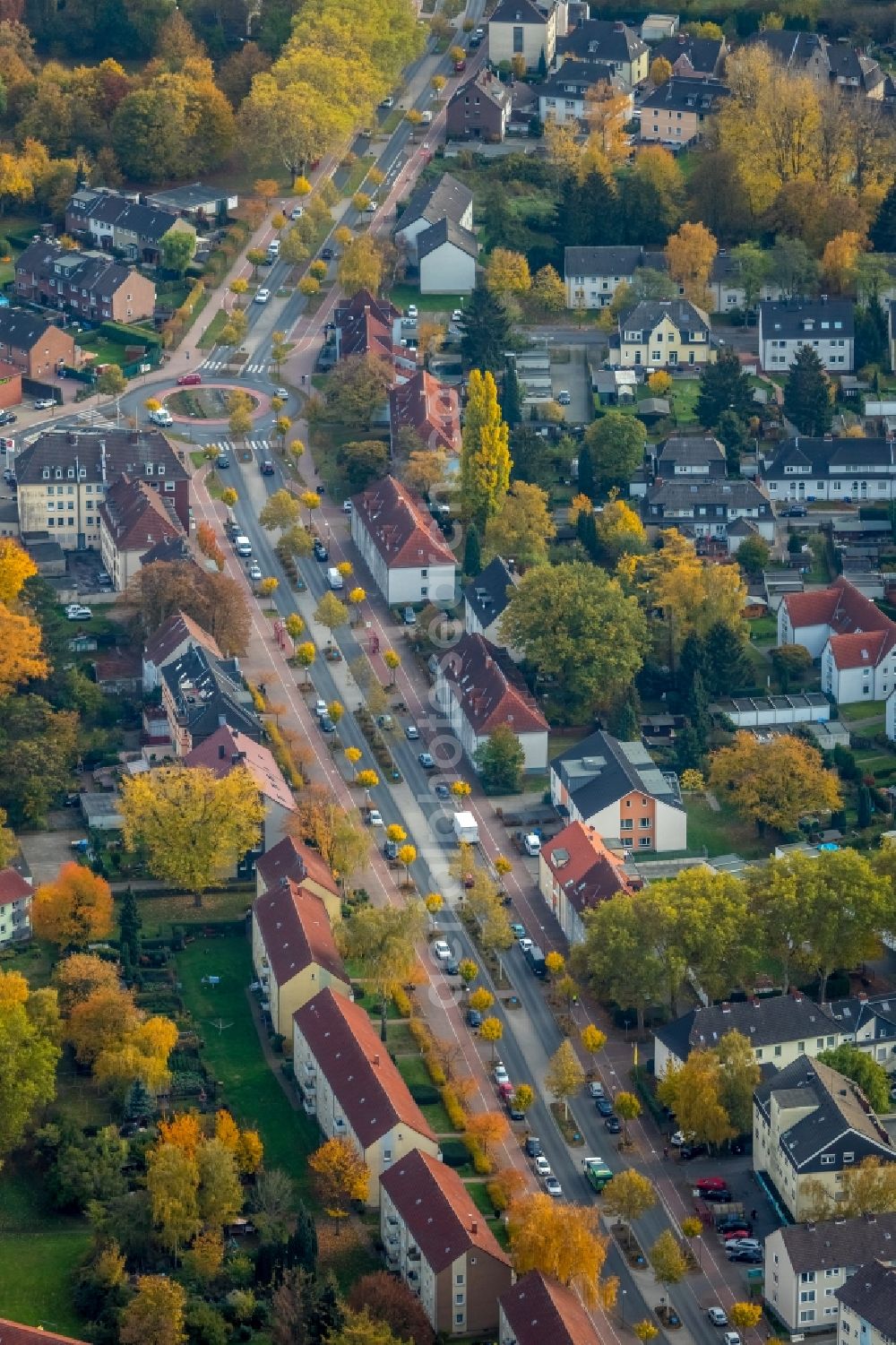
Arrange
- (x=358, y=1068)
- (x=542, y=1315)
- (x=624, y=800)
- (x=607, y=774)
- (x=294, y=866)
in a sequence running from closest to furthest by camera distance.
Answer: (x=542, y=1315) < (x=358, y=1068) < (x=294, y=866) < (x=624, y=800) < (x=607, y=774)

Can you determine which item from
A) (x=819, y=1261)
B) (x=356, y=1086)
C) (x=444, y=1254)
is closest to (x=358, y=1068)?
(x=356, y=1086)

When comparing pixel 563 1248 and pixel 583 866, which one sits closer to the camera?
pixel 563 1248

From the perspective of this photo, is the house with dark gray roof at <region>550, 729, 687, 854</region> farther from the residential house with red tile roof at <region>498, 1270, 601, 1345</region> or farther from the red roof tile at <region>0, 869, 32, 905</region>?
the residential house with red tile roof at <region>498, 1270, 601, 1345</region>

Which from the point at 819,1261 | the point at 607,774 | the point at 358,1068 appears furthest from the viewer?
the point at 607,774

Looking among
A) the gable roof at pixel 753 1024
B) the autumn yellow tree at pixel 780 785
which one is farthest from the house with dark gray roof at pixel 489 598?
the gable roof at pixel 753 1024

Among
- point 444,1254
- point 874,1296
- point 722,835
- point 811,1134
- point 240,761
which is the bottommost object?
point 722,835

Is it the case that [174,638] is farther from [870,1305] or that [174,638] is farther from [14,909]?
[870,1305]

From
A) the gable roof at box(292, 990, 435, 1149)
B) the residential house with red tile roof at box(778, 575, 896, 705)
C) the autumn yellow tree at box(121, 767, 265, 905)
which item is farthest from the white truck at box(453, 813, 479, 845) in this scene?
the residential house with red tile roof at box(778, 575, 896, 705)
